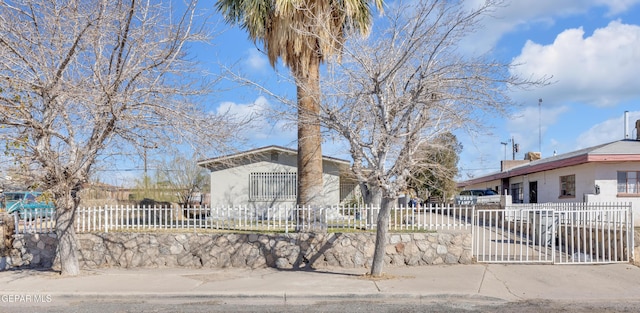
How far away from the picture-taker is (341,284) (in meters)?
10.4

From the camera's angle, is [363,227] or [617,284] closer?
[617,284]

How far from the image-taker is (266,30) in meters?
15.4

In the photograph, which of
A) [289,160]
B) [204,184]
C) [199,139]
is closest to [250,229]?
[199,139]

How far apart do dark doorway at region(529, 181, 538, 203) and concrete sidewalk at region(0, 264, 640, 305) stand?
15.6m

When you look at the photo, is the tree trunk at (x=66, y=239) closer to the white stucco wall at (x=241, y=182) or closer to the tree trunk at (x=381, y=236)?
the tree trunk at (x=381, y=236)

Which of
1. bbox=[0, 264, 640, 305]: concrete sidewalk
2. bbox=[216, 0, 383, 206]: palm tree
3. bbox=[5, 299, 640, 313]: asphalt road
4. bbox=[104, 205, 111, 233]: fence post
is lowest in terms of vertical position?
bbox=[5, 299, 640, 313]: asphalt road

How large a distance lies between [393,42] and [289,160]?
35.0 ft

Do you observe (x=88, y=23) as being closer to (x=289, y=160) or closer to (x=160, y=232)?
(x=160, y=232)

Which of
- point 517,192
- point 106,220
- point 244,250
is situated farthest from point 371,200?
point 517,192

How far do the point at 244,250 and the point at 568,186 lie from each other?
15718 millimetres

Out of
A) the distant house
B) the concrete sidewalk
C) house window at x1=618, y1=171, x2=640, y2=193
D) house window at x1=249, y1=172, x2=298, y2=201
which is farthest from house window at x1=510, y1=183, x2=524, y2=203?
the concrete sidewalk

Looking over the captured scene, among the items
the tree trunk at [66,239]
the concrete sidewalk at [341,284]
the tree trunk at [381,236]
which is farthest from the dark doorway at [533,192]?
the tree trunk at [66,239]

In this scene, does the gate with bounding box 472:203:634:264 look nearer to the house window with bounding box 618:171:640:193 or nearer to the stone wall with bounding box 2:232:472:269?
the stone wall with bounding box 2:232:472:269

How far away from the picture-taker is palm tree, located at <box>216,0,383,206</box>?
1416 centimetres
